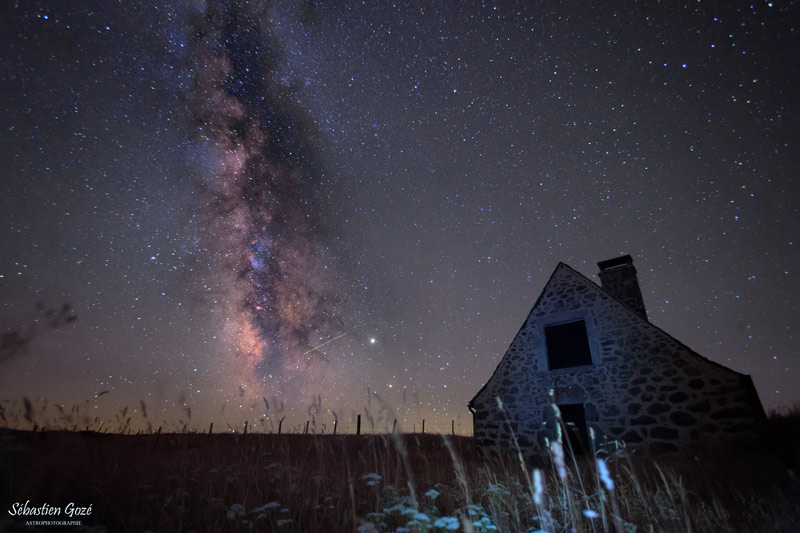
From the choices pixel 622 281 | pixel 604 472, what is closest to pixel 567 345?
pixel 622 281

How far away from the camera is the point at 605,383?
8.61 m

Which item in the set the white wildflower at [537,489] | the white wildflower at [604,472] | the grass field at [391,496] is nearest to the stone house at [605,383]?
the grass field at [391,496]

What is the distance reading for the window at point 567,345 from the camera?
9273 millimetres

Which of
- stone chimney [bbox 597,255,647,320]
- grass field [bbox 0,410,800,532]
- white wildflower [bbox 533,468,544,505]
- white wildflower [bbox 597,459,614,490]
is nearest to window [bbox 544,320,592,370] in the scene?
stone chimney [bbox 597,255,647,320]

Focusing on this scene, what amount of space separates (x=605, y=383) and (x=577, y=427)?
1423mm

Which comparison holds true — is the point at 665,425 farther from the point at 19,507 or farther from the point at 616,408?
the point at 19,507

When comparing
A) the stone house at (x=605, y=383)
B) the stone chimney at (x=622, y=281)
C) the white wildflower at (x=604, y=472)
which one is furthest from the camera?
the stone chimney at (x=622, y=281)

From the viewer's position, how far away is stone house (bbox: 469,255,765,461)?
7320 mm

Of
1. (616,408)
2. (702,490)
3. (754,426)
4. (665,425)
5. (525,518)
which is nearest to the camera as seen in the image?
(525,518)

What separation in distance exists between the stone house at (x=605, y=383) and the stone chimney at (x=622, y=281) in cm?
3

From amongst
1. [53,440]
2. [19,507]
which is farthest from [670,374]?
[53,440]

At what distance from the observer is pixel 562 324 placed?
9961 mm

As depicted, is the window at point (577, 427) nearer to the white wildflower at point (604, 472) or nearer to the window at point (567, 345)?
the window at point (567, 345)

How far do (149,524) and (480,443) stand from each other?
28.3 ft
